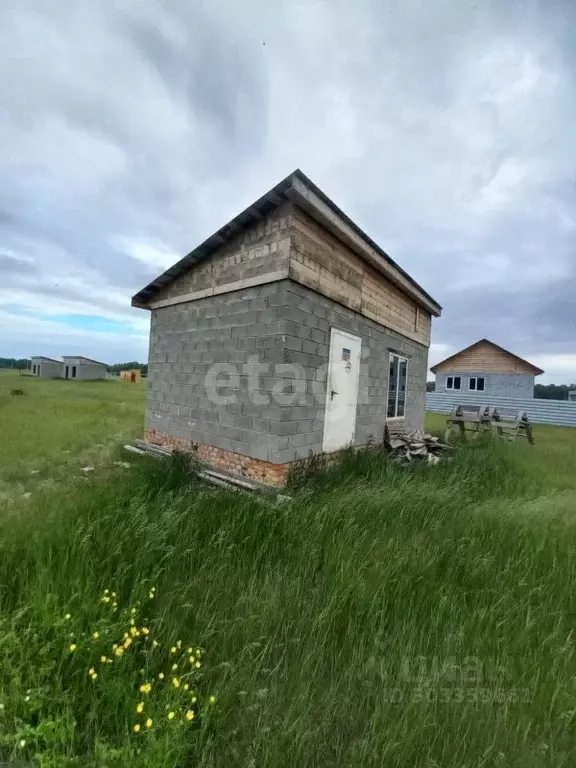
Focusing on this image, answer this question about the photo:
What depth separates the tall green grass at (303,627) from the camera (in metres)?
1.68

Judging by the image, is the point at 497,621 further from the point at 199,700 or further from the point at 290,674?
the point at 199,700

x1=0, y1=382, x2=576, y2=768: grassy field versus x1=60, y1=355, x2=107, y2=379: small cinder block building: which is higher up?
x1=60, y1=355, x2=107, y2=379: small cinder block building

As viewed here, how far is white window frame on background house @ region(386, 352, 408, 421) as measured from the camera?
9.02 m

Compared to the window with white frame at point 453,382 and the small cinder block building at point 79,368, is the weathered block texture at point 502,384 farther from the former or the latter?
the small cinder block building at point 79,368

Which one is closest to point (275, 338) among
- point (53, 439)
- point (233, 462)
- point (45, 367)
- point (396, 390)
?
point (233, 462)

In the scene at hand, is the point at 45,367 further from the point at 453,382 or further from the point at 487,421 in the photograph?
the point at 487,421

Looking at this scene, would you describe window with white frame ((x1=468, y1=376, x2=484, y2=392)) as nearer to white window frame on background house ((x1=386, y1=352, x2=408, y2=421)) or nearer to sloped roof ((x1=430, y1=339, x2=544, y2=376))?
sloped roof ((x1=430, y1=339, x2=544, y2=376))

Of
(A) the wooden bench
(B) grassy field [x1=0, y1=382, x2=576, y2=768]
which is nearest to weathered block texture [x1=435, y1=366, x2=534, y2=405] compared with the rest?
(A) the wooden bench

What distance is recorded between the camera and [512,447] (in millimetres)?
9516

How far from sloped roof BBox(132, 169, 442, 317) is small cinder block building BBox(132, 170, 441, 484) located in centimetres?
2

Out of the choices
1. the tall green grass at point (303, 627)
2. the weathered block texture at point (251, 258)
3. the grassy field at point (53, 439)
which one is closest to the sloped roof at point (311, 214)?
the weathered block texture at point (251, 258)

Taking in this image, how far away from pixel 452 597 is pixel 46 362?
5548cm

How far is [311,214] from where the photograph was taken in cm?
570

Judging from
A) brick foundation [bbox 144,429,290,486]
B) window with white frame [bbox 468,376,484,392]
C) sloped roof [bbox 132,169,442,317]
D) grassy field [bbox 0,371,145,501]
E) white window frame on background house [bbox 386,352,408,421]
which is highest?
sloped roof [bbox 132,169,442,317]
